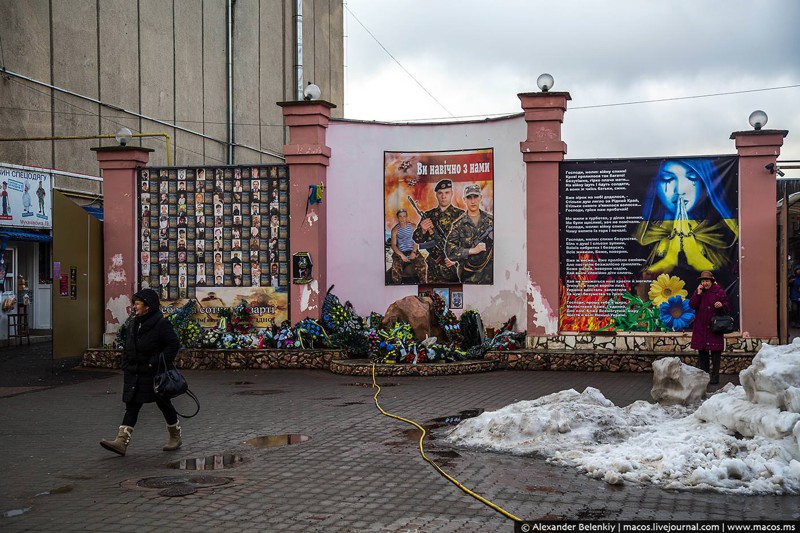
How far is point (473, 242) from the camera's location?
19.9m

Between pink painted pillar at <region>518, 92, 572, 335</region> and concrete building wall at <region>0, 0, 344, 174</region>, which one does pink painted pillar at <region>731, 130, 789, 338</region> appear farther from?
concrete building wall at <region>0, 0, 344, 174</region>

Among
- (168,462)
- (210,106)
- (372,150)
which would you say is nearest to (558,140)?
(372,150)

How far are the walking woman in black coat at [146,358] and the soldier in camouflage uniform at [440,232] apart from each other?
33.3 feet

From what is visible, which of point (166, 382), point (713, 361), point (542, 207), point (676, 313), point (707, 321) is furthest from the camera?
point (542, 207)

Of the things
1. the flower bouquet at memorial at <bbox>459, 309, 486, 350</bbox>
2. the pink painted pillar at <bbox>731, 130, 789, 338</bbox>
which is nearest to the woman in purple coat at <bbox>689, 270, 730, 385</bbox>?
the pink painted pillar at <bbox>731, 130, 789, 338</bbox>

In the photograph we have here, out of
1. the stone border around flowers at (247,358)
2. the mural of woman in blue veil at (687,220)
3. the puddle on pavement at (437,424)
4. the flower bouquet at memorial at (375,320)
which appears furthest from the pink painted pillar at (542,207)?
the puddle on pavement at (437,424)

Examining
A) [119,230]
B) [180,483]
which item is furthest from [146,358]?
[119,230]

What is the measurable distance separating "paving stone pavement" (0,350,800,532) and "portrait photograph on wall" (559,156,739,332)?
4.40 metres

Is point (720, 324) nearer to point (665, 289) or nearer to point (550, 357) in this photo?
point (665, 289)

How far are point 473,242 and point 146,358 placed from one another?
34.8 feet

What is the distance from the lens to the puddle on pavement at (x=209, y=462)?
30.6ft

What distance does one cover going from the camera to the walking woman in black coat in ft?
33.7

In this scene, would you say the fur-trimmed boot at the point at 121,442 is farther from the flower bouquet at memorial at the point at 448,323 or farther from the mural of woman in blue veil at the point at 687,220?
the mural of woman in blue veil at the point at 687,220

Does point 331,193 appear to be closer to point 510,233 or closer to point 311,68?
point 510,233
